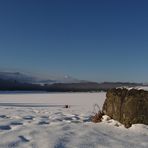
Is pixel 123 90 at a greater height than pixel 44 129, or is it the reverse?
pixel 123 90

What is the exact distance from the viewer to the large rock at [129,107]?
7.60 m

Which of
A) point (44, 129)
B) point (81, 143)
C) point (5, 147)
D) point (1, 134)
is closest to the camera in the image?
point (5, 147)

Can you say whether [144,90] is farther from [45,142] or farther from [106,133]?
[45,142]

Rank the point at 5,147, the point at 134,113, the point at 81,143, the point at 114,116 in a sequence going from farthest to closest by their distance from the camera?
the point at 114,116, the point at 134,113, the point at 81,143, the point at 5,147

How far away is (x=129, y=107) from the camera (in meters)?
7.93

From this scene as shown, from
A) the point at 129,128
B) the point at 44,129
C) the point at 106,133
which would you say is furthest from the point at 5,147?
the point at 129,128

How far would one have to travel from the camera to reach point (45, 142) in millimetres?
5621

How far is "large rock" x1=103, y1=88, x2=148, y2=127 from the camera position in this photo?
7.60 metres

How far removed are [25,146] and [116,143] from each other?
159cm

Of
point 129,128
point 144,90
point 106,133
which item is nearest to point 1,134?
point 106,133

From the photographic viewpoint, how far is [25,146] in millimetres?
5328

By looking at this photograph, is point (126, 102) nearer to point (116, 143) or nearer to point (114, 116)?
point (114, 116)

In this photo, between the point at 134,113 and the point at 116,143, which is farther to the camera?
the point at 134,113

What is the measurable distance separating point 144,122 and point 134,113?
36 cm
